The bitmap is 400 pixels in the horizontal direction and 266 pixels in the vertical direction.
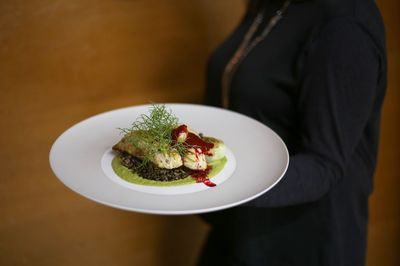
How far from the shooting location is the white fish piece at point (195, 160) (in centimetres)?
76

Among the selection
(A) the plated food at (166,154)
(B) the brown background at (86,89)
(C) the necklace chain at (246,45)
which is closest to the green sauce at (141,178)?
(A) the plated food at (166,154)

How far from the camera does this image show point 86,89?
1.06m

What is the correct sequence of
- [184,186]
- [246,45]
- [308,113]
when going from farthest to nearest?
[246,45], [308,113], [184,186]

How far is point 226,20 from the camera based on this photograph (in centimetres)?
128

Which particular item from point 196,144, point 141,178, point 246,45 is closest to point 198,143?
point 196,144

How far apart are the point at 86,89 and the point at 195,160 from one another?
42cm

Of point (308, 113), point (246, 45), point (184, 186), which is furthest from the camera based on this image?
point (246, 45)

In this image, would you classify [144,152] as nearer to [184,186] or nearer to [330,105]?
[184,186]

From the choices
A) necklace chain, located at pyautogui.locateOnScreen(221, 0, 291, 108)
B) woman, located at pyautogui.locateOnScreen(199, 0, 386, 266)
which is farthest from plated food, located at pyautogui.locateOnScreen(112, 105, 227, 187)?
necklace chain, located at pyautogui.locateOnScreen(221, 0, 291, 108)

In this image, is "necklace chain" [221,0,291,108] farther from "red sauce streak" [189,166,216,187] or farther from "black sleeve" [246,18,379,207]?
"red sauce streak" [189,166,216,187]

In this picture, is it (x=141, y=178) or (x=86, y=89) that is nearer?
(x=141, y=178)

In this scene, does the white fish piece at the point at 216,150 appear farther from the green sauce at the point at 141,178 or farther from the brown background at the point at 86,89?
the brown background at the point at 86,89

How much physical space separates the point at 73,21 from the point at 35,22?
0.11m

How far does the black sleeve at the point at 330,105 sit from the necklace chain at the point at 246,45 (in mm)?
169
